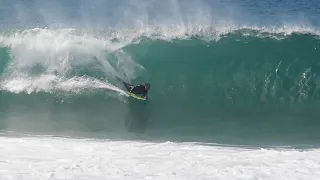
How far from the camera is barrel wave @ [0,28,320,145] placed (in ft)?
44.5

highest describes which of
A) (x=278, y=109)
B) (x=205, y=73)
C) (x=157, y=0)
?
(x=157, y=0)

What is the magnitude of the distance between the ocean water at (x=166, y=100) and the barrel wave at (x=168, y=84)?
0.04 metres

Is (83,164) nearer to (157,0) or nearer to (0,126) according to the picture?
(0,126)

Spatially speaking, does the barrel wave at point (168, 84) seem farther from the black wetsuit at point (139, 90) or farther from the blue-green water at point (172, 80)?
the black wetsuit at point (139, 90)

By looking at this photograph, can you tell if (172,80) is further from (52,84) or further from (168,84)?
(52,84)

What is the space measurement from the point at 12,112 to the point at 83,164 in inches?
226

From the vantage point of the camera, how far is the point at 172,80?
16109 millimetres

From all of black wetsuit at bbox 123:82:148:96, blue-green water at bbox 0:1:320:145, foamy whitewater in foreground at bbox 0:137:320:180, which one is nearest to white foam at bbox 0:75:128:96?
blue-green water at bbox 0:1:320:145

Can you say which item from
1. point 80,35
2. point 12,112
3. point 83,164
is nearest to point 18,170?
point 83,164

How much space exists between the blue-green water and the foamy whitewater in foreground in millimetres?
1280

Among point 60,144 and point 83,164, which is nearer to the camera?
point 83,164

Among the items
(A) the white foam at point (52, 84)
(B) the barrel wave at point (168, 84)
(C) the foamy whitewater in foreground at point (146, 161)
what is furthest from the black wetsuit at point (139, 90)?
(C) the foamy whitewater in foreground at point (146, 161)

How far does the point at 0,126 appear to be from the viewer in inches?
545

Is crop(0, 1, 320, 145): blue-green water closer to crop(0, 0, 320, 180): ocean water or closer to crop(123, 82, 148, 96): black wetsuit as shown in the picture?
crop(0, 0, 320, 180): ocean water
